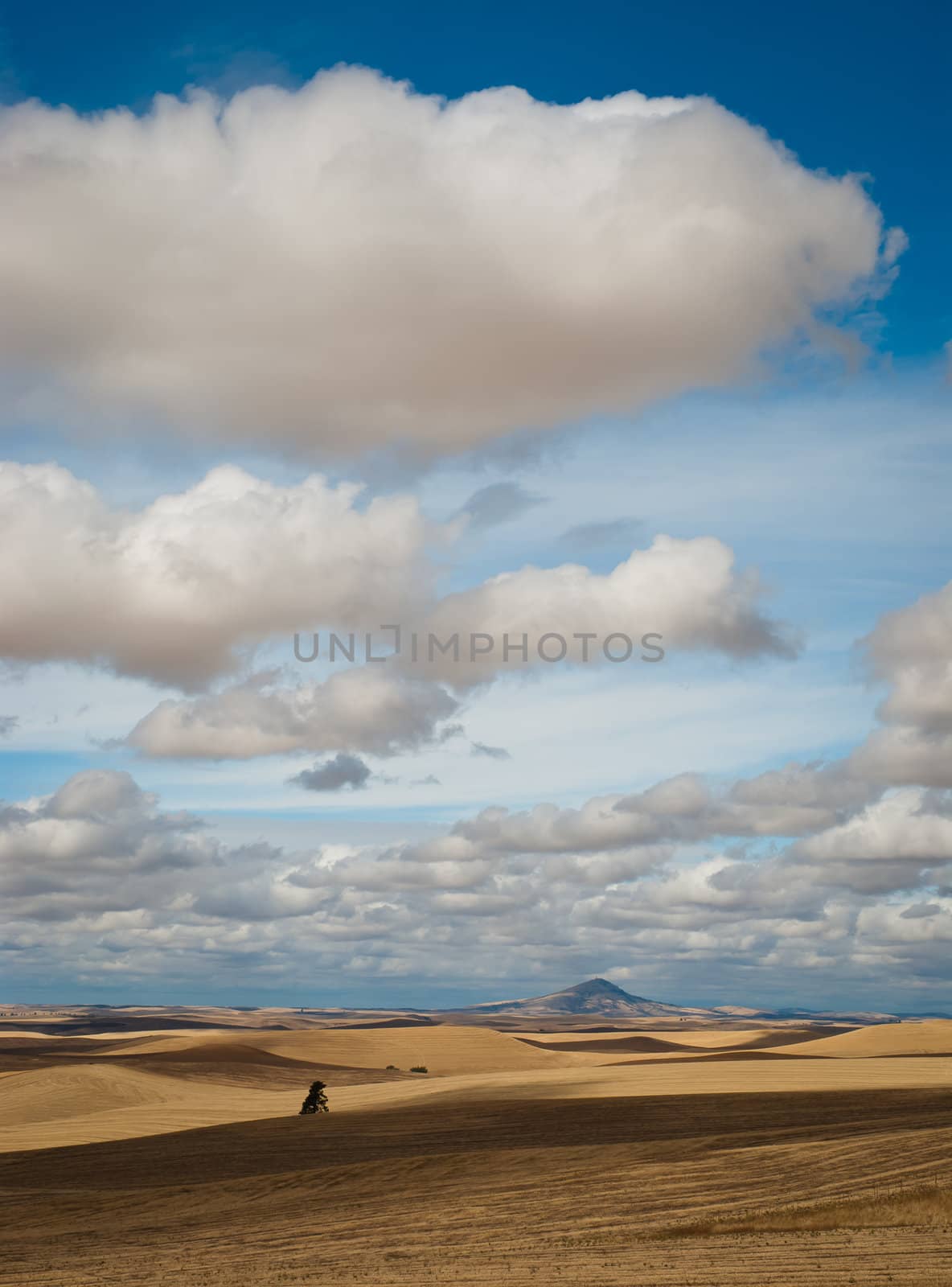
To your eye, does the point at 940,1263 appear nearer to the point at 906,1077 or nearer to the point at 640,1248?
the point at 640,1248

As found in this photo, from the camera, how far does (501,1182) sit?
40406mm

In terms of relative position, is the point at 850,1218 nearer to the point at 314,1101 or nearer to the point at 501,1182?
the point at 501,1182

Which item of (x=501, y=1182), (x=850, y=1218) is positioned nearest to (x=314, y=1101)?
(x=501, y=1182)

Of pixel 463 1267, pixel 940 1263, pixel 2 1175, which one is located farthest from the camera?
pixel 2 1175

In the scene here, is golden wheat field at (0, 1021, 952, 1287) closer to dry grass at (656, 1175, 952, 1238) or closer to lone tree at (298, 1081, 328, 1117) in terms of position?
dry grass at (656, 1175, 952, 1238)

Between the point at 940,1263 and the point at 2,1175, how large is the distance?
40.1m

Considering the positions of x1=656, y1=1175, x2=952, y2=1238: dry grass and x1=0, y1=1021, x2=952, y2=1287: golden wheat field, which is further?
x1=656, y1=1175, x2=952, y2=1238: dry grass

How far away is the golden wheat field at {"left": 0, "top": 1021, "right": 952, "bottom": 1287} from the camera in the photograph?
89.1 feet

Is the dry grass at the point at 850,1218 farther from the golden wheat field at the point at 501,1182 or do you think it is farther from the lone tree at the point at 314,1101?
the lone tree at the point at 314,1101

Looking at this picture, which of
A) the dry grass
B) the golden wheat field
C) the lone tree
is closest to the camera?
the golden wheat field

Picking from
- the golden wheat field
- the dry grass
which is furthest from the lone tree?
the dry grass

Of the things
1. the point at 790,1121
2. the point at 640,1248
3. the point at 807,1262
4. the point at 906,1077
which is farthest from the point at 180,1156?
the point at 906,1077

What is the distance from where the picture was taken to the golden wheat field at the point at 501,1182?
27.2 metres

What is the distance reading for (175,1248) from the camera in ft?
108
